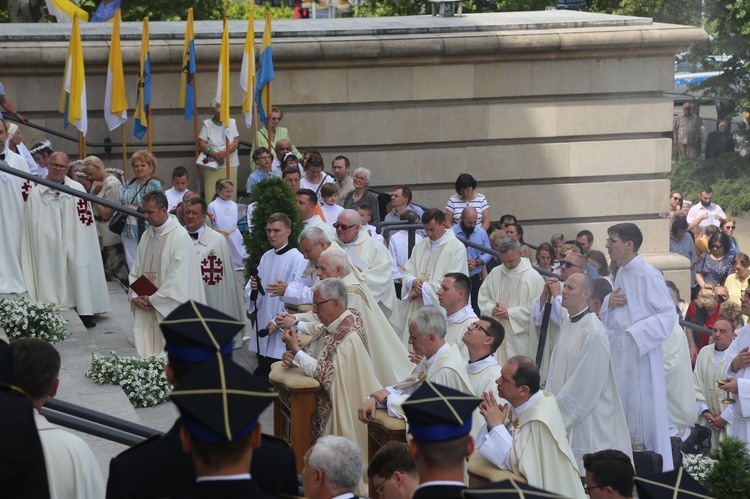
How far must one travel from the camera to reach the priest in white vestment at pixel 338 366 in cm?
805

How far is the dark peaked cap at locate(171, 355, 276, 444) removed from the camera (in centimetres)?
348

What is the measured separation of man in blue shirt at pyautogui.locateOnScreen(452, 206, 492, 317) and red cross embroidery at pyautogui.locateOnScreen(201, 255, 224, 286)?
109 inches

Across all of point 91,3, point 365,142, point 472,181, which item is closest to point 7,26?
point 365,142

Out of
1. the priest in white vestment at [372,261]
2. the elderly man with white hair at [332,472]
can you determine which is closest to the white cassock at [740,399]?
the priest in white vestment at [372,261]

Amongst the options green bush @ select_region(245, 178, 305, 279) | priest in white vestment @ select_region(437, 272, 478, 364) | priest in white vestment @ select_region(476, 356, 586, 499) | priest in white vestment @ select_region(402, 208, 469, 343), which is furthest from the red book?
priest in white vestment @ select_region(476, 356, 586, 499)

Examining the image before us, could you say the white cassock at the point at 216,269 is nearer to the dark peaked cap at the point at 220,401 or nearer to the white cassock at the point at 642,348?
the white cassock at the point at 642,348

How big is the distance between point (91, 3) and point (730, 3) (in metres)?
15.7

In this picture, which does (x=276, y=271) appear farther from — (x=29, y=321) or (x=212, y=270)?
(x=29, y=321)

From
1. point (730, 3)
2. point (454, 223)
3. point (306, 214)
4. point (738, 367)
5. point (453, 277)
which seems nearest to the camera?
point (453, 277)

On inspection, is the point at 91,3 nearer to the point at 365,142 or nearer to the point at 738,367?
the point at 365,142

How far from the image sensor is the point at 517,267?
37.4 feet

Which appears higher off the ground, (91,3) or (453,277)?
(91,3)

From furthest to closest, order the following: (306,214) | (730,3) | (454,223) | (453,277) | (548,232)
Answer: (730,3) → (548,232) → (454,223) → (306,214) → (453,277)

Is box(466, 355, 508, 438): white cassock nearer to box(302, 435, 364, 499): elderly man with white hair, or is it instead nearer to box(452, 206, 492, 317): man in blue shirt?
box(302, 435, 364, 499): elderly man with white hair
